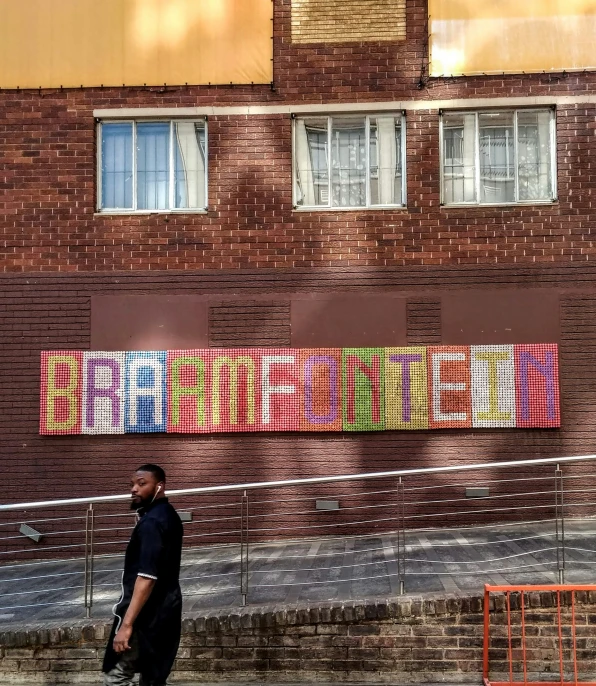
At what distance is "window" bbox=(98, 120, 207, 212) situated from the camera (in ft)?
34.6

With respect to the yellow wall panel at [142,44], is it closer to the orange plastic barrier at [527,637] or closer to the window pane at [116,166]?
the window pane at [116,166]

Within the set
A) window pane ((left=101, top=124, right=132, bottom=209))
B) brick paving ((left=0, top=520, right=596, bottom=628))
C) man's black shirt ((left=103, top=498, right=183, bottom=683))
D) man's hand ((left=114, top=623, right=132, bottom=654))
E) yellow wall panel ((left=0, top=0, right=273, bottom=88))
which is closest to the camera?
man's hand ((left=114, top=623, right=132, bottom=654))

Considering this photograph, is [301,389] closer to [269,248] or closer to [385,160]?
[269,248]

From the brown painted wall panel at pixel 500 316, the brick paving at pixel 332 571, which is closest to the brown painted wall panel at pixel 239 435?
the brown painted wall panel at pixel 500 316

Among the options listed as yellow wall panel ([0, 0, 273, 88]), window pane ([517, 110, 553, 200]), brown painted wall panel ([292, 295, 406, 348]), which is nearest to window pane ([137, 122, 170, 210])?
yellow wall panel ([0, 0, 273, 88])

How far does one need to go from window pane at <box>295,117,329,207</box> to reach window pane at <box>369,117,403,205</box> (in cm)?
66

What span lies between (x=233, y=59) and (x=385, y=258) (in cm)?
349

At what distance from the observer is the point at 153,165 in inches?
419

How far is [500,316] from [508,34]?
3.91 metres

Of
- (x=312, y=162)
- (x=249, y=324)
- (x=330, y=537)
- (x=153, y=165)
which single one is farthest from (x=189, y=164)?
(x=330, y=537)

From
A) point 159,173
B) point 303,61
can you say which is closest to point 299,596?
point 159,173

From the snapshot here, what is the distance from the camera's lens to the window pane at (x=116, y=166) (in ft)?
34.7

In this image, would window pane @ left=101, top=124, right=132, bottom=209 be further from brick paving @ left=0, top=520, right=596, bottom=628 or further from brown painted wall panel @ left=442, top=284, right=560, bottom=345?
brick paving @ left=0, top=520, right=596, bottom=628

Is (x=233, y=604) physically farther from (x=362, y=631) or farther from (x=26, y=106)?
(x=26, y=106)
